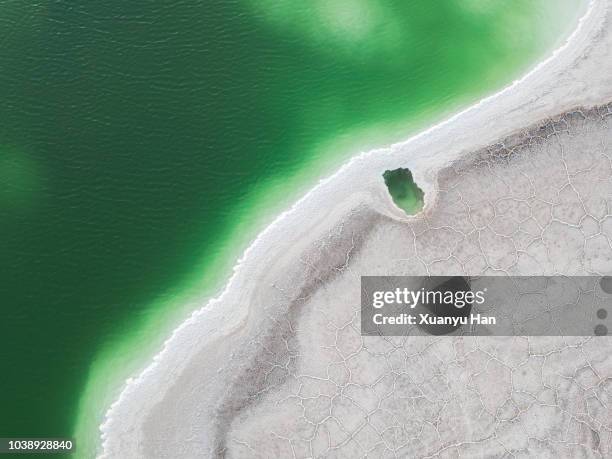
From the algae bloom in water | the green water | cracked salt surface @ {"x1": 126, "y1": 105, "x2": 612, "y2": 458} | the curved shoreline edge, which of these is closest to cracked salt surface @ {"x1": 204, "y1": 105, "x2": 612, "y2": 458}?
cracked salt surface @ {"x1": 126, "y1": 105, "x2": 612, "y2": 458}

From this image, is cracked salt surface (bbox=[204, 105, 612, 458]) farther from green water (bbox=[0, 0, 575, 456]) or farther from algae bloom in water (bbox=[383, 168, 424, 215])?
green water (bbox=[0, 0, 575, 456])

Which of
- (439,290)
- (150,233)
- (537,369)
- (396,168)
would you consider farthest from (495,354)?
(150,233)

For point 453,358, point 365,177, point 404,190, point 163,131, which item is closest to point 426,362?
point 453,358

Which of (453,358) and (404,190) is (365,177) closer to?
(404,190)

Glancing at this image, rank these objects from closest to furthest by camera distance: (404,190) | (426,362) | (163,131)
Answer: (426,362)
(404,190)
(163,131)

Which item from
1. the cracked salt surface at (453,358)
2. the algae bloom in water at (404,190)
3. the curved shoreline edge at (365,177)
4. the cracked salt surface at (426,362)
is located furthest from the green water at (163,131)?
the cracked salt surface at (453,358)

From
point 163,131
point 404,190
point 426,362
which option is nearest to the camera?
point 426,362
